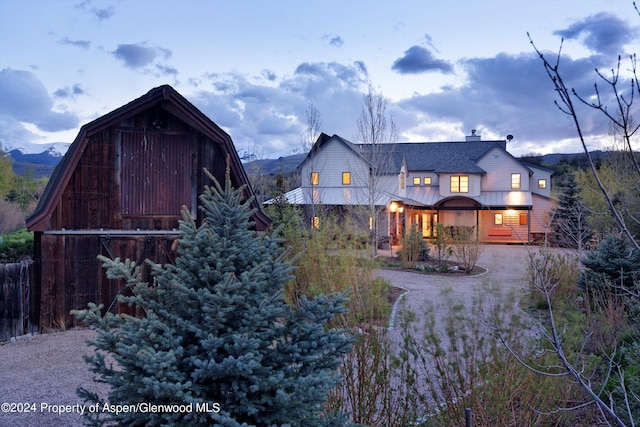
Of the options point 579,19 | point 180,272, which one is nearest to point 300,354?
point 180,272

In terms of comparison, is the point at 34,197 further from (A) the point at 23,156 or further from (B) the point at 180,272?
(B) the point at 180,272

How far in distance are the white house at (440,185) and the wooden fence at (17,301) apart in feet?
65.1

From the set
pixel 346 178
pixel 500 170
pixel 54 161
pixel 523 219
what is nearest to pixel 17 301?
pixel 346 178

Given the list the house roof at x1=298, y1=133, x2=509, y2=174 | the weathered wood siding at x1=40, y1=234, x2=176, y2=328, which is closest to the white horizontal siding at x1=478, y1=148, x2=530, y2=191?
the house roof at x1=298, y1=133, x2=509, y2=174

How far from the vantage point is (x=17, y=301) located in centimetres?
1015

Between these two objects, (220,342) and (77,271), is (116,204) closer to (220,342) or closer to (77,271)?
(77,271)

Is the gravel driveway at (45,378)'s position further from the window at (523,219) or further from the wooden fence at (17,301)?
the window at (523,219)

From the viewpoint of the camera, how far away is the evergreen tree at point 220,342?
115 inches

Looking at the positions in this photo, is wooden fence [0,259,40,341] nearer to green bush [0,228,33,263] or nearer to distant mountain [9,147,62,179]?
green bush [0,228,33,263]

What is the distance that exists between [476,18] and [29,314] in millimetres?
10938

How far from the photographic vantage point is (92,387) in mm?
7031

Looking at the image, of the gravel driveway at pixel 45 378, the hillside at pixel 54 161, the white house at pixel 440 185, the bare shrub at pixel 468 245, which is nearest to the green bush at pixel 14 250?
the gravel driveway at pixel 45 378

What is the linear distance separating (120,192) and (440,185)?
29.9m

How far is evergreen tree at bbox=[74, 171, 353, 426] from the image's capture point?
292cm
